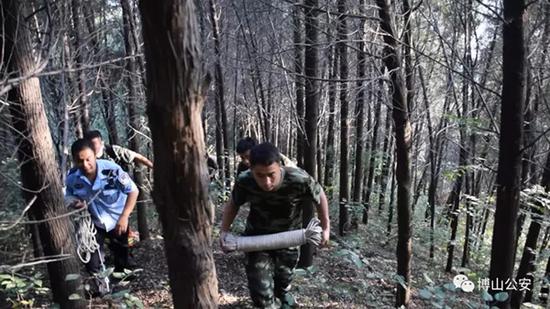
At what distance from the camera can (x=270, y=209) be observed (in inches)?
152

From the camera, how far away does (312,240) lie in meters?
3.69

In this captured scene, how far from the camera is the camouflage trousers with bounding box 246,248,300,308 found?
12.8 ft

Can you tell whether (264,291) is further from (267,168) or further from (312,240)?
(267,168)

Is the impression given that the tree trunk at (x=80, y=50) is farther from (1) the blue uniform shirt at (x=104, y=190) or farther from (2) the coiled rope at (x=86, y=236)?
(2) the coiled rope at (x=86, y=236)

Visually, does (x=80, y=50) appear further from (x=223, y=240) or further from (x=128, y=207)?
(x=223, y=240)

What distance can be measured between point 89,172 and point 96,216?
0.59 metres

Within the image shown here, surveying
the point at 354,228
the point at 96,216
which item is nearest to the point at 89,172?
the point at 96,216

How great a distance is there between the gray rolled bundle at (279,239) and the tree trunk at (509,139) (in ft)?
5.28

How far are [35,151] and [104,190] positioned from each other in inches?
43.0

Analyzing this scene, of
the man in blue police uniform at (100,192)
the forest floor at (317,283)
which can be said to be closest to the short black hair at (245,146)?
the man in blue police uniform at (100,192)

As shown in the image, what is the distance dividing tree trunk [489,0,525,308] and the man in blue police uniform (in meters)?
3.79

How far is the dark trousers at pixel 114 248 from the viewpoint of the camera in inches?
179

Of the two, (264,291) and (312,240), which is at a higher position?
(312,240)

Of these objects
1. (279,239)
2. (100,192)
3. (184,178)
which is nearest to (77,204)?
(100,192)
